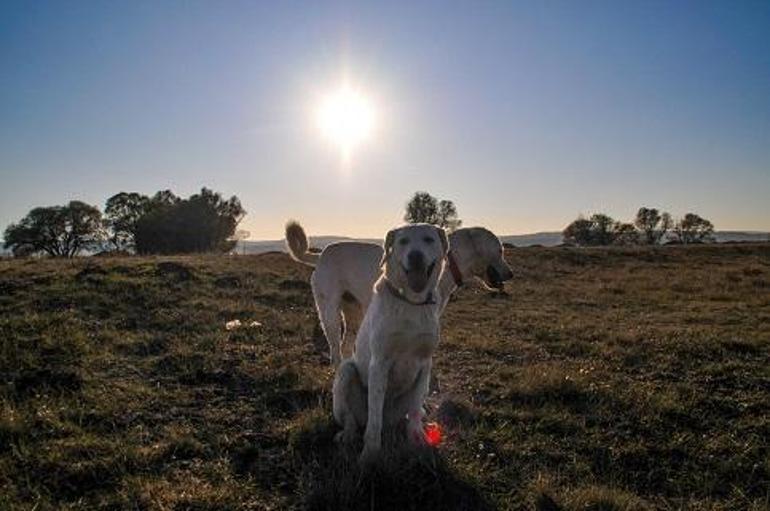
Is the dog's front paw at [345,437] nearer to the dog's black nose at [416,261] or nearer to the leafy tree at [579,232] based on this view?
the dog's black nose at [416,261]

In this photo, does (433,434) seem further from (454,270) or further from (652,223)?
(652,223)

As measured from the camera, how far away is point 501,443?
17.4 ft

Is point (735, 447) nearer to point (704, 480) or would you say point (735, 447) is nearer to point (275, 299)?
point (704, 480)

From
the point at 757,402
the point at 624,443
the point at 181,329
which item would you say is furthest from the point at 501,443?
the point at 181,329

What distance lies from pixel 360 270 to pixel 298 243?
1521mm

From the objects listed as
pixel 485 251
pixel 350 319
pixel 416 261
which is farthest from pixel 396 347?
pixel 350 319

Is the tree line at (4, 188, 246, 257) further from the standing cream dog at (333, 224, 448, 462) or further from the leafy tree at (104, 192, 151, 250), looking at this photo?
the standing cream dog at (333, 224, 448, 462)

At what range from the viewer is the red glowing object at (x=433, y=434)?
5.16 metres

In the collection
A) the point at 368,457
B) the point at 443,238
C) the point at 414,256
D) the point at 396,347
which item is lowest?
the point at 368,457

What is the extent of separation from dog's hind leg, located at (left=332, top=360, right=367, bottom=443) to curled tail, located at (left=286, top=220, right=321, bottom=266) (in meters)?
3.74

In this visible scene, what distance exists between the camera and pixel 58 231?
68.5 meters

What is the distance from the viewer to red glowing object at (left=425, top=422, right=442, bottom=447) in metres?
5.16

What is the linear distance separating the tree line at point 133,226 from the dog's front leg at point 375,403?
53577 mm

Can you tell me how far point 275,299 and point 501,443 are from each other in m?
9.71
